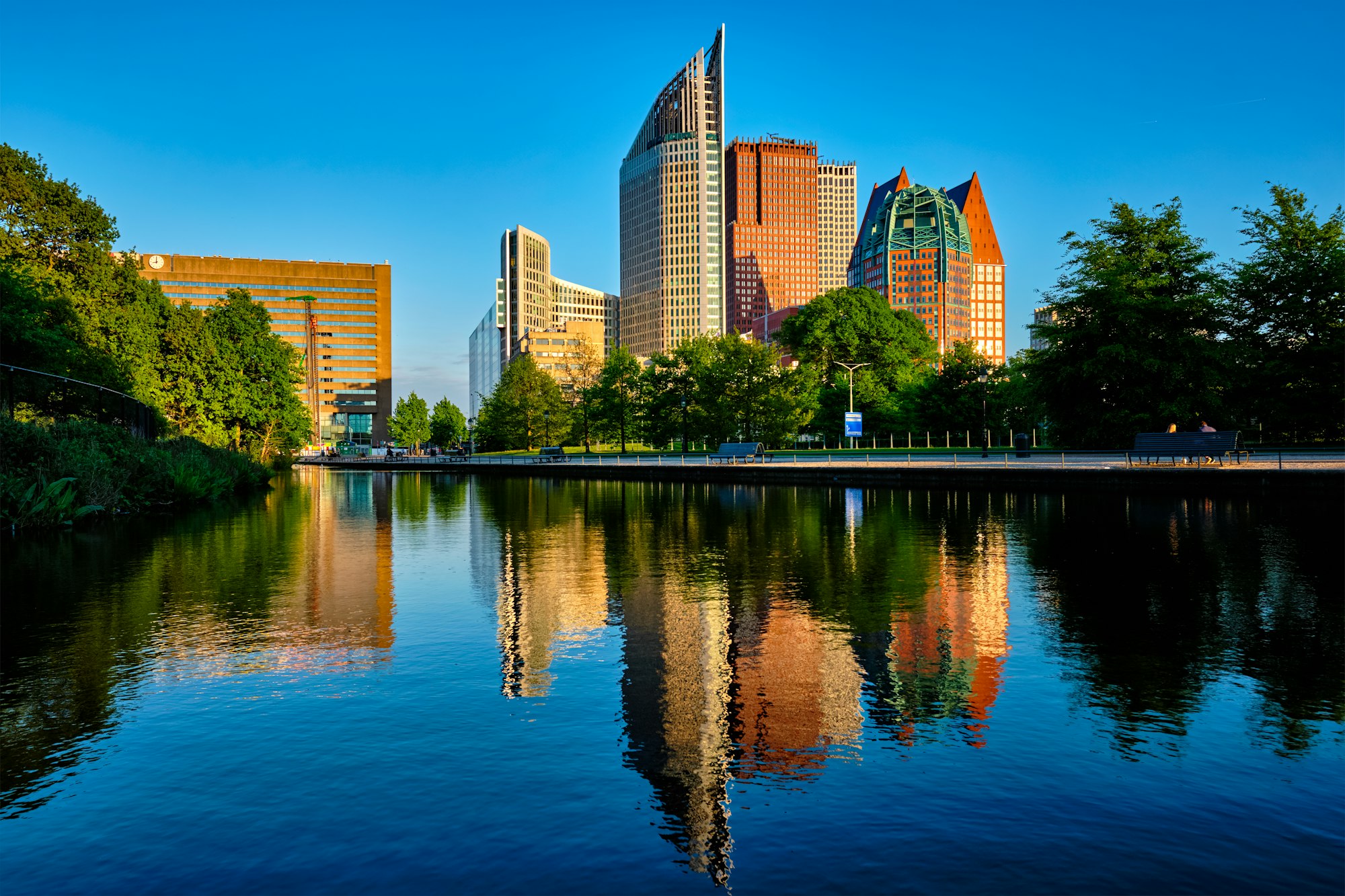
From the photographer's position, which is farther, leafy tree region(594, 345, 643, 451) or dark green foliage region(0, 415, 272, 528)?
leafy tree region(594, 345, 643, 451)

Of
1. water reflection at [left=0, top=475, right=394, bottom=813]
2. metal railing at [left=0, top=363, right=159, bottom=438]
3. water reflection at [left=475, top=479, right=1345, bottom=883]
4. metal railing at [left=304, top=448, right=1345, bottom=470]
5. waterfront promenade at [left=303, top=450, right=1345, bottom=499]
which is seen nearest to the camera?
water reflection at [left=475, top=479, right=1345, bottom=883]

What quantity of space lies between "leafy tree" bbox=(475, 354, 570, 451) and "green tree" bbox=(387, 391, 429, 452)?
186 ft

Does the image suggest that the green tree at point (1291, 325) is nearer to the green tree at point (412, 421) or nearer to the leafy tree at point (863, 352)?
the leafy tree at point (863, 352)

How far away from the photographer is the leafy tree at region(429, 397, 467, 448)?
159750 mm

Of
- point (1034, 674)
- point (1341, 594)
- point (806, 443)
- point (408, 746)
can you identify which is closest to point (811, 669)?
point (1034, 674)

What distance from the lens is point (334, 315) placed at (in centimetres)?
18400

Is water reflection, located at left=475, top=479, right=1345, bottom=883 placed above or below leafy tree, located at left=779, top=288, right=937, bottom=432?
below

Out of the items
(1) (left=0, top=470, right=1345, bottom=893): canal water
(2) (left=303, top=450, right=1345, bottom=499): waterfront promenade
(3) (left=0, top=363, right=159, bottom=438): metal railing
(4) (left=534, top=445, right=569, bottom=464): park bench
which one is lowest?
(1) (left=0, top=470, right=1345, bottom=893): canal water

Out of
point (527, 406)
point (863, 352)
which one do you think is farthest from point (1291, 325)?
point (527, 406)

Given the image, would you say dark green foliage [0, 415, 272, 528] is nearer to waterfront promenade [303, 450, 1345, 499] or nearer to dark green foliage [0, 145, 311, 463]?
dark green foliage [0, 145, 311, 463]

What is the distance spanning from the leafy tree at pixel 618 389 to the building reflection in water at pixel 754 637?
2532 inches

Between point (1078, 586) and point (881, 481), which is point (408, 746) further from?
point (881, 481)

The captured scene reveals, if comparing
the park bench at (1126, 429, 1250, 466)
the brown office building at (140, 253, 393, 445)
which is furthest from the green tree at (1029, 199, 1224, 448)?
the brown office building at (140, 253, 393, 445)

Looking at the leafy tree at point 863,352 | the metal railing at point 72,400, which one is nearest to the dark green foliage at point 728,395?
the leafy tree at point 863,352
